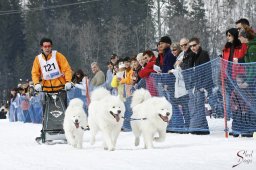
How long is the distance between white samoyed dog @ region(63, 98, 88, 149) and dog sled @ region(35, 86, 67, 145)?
0.88 meters

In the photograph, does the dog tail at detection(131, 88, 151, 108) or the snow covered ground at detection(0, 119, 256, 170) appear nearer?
the snow covered ground at detection(0, 119, 256, 170)

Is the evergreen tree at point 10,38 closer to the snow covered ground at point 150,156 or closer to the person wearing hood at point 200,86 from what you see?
the person wearing hood at point 200,86

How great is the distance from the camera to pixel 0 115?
2930cm

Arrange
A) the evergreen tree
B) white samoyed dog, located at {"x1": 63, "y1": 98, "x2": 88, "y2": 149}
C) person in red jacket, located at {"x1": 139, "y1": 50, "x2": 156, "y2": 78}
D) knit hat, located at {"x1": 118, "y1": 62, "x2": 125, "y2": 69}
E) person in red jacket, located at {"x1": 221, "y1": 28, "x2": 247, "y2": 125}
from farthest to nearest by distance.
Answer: the evergreen tree
knit hat, located at {"x1": 118, "y1": 62, "x2": 125, "y2": 69}
person in red jacket, located at {"x1": 139, "y1": 50, "x2": 156, "y2": 78}
person in red jacket, located at {"x1": 221, "y1": 28, "x2": 247, "y2": 125}
white samoyed dog, located at {"x1": 63, "y1": 98, "x2": 88, "y2": 149}

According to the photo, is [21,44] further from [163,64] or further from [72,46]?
[163,64]

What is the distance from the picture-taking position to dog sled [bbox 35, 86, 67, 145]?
10.4 metres

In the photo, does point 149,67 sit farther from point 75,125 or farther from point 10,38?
point 10,38

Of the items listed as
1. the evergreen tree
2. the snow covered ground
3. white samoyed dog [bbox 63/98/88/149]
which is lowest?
the snow covered ground

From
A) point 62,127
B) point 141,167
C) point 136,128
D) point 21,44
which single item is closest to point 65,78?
point 62,127

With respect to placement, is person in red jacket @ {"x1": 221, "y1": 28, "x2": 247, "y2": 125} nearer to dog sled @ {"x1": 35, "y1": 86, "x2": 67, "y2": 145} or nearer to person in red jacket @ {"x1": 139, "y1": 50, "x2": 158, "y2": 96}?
person in red jacket @ {"x1": 139, "y1": 50, "x2": 158, "y2": 96}

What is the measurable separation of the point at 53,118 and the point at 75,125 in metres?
1.25

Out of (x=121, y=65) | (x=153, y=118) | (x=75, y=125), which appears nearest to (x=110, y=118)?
(x=153, y=118)

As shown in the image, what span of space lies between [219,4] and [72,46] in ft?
53.2

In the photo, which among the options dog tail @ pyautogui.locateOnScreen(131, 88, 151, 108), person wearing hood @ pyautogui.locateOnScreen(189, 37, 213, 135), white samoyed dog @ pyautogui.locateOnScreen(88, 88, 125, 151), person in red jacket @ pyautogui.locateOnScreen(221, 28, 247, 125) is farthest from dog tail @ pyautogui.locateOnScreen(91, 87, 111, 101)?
person in red jacket @ pyautogui.locateOnScreen(221, 28, 247, 125)
